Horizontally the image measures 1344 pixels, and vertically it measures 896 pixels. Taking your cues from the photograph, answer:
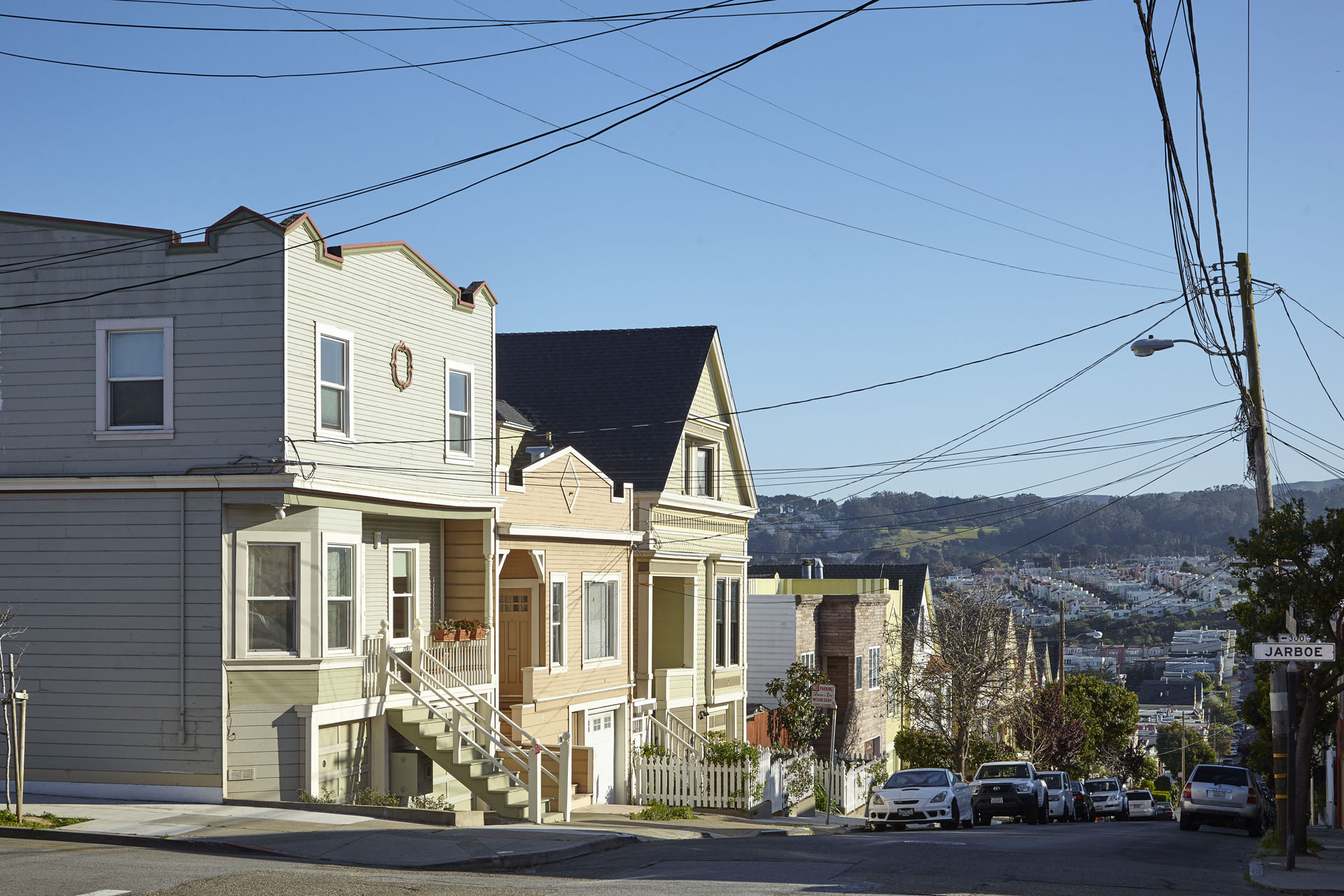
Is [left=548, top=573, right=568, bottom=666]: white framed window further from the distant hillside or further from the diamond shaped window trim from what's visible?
the distant hillside

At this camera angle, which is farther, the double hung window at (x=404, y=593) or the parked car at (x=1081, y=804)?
the parked car at (x=1081, y=804)

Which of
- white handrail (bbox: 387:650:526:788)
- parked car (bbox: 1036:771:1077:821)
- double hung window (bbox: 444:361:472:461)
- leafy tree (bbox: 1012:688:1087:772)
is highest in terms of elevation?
double hung window (bbox: 444:361:472:461)

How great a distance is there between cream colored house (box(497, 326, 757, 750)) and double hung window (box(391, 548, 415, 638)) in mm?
7830

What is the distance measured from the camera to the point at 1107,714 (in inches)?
2817

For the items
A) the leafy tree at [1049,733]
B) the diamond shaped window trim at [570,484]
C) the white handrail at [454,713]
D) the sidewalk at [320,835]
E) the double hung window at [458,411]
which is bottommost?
the leafy tree at [1049,733]

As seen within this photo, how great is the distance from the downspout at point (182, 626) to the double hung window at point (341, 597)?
7.29 feet

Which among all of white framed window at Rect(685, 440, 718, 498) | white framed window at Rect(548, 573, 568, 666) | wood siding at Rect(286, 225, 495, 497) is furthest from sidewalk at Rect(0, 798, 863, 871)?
white framed window at Rect(685, 440, 718, 498)

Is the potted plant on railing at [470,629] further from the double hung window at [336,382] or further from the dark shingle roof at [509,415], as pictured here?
the dark shingle roof at [509,415]

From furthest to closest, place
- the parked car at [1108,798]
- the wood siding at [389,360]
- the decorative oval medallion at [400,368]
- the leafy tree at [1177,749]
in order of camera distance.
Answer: the leafy tree at [1177,749] < the parked car at [1108,798] < the decorative oval medallion at [400,368] < the wood siding at [389,360]

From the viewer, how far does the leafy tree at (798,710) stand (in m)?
40.3

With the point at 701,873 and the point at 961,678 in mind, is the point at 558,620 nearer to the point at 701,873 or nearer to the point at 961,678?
the point at 701,873

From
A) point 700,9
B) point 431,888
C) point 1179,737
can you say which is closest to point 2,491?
point 431,888

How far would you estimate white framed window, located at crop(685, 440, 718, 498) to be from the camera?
34.2 m

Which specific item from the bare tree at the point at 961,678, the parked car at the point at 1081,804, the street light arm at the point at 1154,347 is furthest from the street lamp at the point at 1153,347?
the bare tree at the point at 961,678
